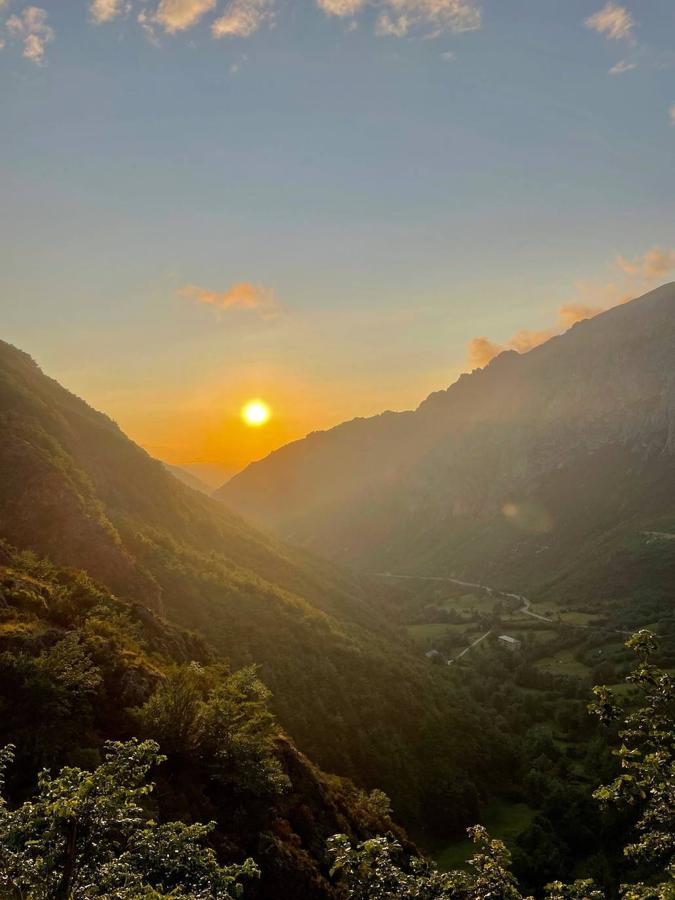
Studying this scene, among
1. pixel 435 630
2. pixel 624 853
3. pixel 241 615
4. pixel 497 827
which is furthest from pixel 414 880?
pixel 435 630

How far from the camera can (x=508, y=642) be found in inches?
5354

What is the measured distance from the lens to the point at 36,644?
28.8 meters

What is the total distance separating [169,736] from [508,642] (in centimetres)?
12438

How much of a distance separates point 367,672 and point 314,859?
133 ft

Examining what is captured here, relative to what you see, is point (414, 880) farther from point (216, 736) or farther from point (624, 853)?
point (216, 736)

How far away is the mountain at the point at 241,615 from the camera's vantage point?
1994 inches

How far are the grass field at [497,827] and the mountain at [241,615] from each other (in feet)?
6.16

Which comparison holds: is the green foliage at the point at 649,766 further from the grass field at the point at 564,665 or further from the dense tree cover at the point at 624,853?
the grass field at the point at 564,665

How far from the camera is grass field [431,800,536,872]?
150 feet

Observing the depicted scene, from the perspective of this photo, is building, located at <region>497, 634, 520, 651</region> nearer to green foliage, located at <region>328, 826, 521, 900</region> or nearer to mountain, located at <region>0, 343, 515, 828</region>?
mountain, located at <region>0, 343, 515, 828</region>

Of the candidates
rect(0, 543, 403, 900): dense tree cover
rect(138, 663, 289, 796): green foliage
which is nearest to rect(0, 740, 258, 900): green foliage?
rect(0, 543, 403, 900): dense tree cover

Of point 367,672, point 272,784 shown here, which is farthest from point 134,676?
point 367,672

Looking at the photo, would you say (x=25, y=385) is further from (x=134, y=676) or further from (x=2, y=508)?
(x=134, y=676)

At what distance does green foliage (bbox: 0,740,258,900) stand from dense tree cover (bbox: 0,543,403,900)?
8667 mm
